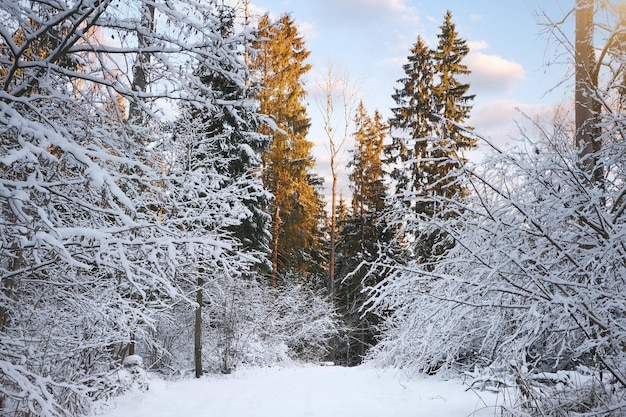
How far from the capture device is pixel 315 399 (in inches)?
281

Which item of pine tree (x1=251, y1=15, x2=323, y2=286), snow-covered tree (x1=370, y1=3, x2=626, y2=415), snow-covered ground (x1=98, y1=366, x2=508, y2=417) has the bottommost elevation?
snow-covered ground (x1=98, y1=366, x2=508, y2=417)

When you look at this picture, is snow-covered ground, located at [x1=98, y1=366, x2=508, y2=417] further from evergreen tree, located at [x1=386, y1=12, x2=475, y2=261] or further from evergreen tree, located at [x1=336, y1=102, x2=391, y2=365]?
evergreen tree, located at [x1=336, y1=102, x2=391, y2=365]

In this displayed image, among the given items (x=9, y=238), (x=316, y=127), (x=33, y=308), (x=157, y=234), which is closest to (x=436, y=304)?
(x=157, y=234)

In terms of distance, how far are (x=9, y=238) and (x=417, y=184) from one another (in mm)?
17257

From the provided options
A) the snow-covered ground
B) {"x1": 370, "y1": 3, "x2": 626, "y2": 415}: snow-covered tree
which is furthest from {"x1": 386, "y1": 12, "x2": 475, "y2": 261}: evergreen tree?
{"x1": 370, "y1": 3, "x2": 626, "y2": 415}: snow-covered tree

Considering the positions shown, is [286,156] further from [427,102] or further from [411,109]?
[427,102]

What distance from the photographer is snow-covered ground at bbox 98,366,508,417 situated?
584 centimetres

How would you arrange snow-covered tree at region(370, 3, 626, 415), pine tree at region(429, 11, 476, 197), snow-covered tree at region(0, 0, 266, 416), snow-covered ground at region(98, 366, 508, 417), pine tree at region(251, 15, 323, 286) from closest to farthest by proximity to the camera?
snow-covered tree at region(0, 0, 266, 416), snow-covered tree at region(370, 3, 626, 415), snow-covered ground at region(98, 366, 508, 417), pine tree at region(429, 11, 476, 197), pine tree at region(251, 15, 323, 286)

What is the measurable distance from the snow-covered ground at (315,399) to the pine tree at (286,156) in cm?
1009

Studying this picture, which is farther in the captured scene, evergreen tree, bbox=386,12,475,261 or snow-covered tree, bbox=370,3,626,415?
evergreen tree, bbox=386,12,475,261

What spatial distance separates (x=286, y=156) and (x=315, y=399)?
46.1 feet

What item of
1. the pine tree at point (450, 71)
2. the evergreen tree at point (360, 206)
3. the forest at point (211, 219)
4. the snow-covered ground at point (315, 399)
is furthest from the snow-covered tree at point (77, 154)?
the evergreen tree at point (360, 206)

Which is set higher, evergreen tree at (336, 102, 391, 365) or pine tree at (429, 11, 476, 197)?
pine tree at (429, 11, 476, 197)

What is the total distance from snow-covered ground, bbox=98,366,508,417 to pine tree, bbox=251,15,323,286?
10.1 meters
